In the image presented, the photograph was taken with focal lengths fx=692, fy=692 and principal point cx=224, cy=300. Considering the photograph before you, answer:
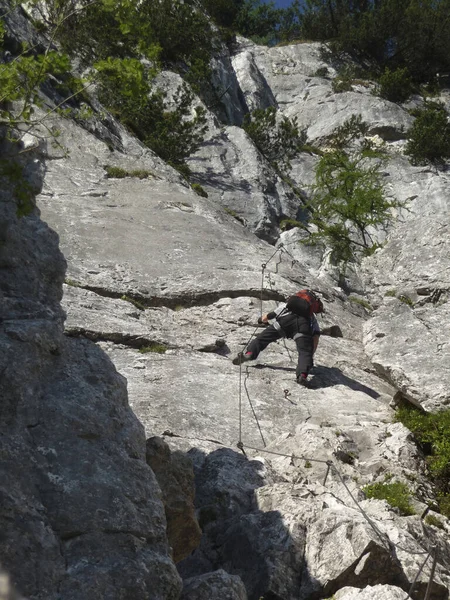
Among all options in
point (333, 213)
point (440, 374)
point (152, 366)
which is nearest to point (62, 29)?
point (333, 213)

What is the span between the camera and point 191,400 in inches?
379

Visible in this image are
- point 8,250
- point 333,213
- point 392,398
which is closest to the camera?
point 8,250

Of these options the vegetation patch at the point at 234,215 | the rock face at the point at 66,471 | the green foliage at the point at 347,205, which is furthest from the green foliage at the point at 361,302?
the rock face at the point at 66,471

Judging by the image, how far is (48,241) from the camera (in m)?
6.71

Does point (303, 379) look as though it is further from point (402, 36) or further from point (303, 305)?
point (402, 36)

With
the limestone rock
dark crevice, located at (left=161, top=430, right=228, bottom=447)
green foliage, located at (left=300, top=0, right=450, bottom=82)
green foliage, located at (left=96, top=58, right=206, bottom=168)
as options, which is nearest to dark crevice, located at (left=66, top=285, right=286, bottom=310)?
dark crevice, located at (left=161, top=430, right=228, bottom=447)

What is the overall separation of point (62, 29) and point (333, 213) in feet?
41.0

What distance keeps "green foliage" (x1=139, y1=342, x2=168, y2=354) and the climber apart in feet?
3.89

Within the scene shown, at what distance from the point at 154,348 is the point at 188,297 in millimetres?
2196

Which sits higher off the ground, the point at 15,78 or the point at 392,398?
the point at 15,78

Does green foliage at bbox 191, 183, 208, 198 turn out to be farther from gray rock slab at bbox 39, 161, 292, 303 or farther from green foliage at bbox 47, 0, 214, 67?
green foliage at bbox 47, 0, 214, 67

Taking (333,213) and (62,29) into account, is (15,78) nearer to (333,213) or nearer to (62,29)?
(333,213)

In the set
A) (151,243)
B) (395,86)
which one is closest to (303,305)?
(151,243)

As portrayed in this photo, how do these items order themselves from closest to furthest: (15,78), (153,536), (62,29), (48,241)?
1. (153,536)
2. (15,78)
3. (48,241)
4. (62,29)
